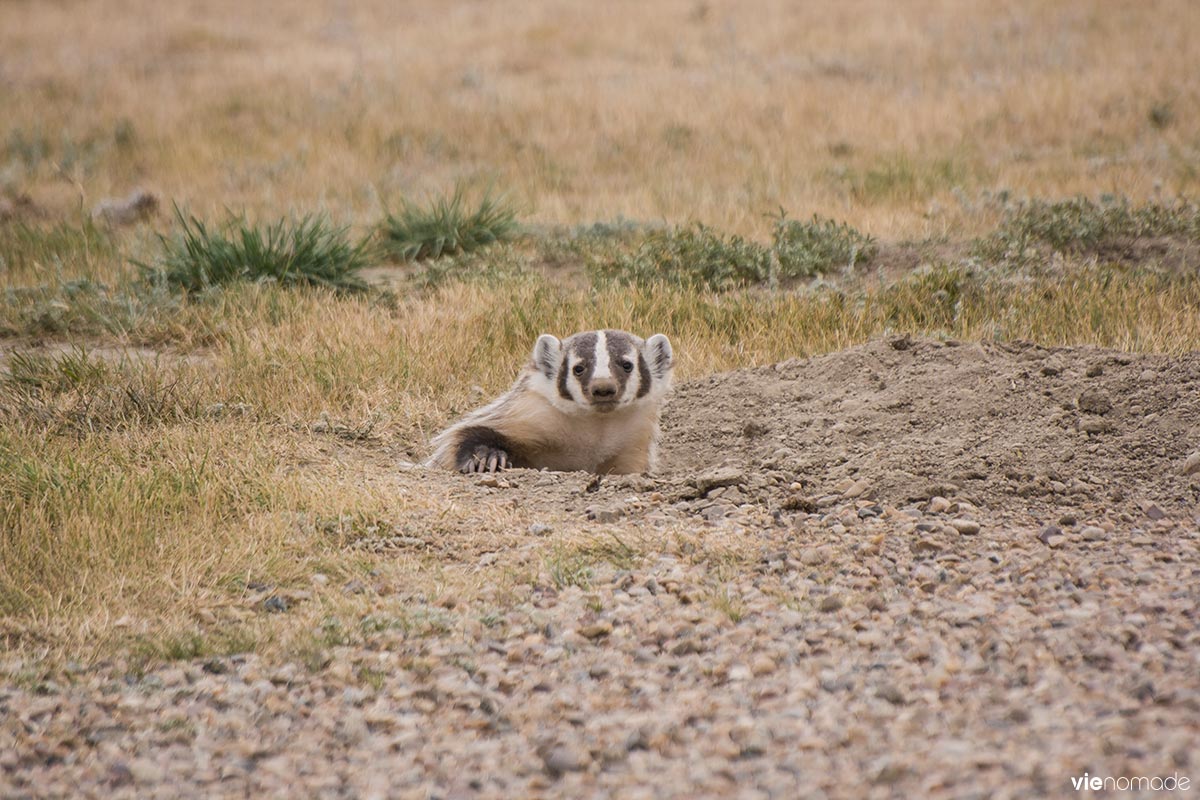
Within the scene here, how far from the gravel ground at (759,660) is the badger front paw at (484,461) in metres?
0.41

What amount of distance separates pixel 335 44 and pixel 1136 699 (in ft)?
55.4

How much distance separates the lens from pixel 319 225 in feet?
27.4

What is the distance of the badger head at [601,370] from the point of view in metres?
5.58

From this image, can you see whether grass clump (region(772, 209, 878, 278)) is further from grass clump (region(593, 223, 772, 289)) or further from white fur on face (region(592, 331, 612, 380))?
white fur on face (region(592, 331, 612, 380))

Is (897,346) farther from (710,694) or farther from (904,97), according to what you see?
(904,97)

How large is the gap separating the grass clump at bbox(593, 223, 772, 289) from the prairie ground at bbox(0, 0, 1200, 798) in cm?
Result: 4

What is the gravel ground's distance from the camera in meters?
2.86

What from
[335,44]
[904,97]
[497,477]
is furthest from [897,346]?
[335,44]

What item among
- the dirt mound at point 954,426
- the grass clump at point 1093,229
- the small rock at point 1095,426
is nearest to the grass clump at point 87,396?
the dirt mound at point 954,426

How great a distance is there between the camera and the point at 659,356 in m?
6.04

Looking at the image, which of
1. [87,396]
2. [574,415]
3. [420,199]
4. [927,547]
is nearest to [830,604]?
[927,547]

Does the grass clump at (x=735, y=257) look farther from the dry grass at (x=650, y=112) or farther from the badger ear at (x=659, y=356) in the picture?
the badger ear at (x=659, y=356)

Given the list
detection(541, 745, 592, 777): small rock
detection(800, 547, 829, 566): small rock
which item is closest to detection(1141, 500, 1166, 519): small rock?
detection(800, 547, 829, 566): small rock

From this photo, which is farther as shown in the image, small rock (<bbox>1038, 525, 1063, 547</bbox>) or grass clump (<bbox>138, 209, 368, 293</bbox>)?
grass clump (<bbox>138, 209, 368, 293</bbox>)
